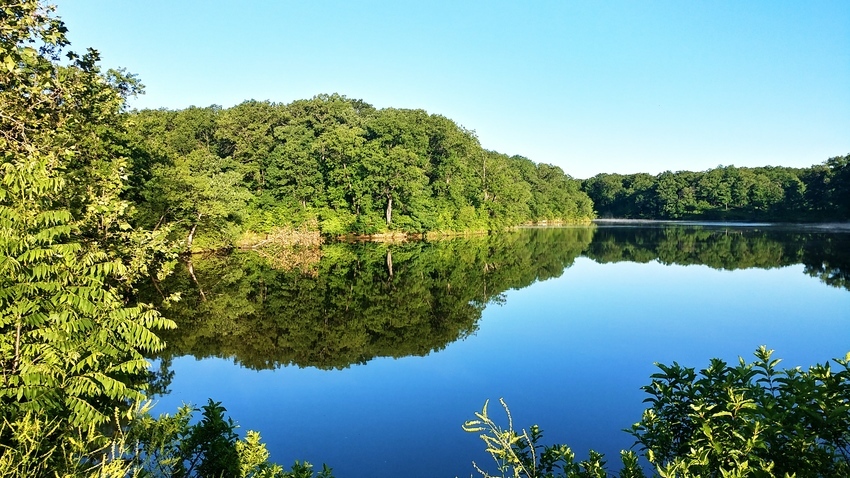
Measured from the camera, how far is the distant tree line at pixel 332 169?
153 ft

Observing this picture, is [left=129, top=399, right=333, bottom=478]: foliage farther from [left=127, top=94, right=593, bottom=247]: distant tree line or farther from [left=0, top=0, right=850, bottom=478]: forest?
[left=127, top=94, right=593, bottom=247]: distant tree line

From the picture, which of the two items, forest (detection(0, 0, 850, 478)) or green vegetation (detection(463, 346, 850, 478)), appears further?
forest (detection(0, 0, 850, 478))

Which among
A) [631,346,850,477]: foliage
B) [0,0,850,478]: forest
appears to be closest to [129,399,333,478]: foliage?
[0,0,850,478]: forest

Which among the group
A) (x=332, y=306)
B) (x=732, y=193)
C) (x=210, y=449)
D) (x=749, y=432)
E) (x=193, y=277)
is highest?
(x=732, y=193)

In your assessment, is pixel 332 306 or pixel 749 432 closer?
pixel 749 432

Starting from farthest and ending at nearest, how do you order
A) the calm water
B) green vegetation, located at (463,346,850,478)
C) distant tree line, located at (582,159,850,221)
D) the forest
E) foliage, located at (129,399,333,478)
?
1. distant tree line, located at (582,159,850,221)
2. the calm water
3. foliage, located at (129,399,333,478)
4. the forest
5. green vegetation, located at (463,346,850,478)

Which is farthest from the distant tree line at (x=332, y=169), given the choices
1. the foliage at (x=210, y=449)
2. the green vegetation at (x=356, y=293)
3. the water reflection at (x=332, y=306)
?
the foliage at (x=210, y=449)

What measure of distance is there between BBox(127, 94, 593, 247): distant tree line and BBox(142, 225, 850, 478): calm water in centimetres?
1896

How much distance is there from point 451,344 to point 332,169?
44604 millimetres

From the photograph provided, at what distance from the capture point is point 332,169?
5550cm

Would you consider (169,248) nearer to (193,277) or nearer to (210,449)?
(210,449)

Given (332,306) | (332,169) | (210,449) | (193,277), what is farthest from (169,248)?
(332,169)

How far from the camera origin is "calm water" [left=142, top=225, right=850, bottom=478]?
8.46 meters

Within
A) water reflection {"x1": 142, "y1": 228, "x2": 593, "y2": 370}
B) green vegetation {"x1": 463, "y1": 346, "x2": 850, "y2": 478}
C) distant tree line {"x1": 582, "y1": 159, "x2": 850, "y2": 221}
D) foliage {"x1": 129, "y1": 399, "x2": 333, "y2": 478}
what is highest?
distant tree line {"x1": 582, "y1": 159, "x2": 850, "y2": 221}
